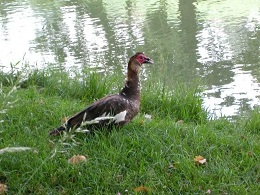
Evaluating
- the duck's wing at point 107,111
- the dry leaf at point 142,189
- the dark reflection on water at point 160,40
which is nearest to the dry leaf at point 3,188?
the duck's wing at point 107,111

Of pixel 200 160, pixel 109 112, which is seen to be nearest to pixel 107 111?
pixel 109 112

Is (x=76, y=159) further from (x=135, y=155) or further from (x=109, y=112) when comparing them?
(x=109, y=112)

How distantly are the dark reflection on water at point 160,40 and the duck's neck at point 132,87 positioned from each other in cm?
197

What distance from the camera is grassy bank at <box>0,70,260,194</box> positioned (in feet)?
12.2

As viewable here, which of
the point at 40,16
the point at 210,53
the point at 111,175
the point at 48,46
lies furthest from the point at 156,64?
the point at 40,16

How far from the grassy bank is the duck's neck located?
0.32 metres

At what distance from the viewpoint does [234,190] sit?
3.70 metres

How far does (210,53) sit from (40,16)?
955 cm

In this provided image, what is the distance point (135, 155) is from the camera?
4180 mm

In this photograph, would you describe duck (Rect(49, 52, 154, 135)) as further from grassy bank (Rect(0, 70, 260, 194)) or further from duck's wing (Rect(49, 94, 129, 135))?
grassy bank (Rect(0, 70, 260, 194))

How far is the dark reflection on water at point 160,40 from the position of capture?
8.61m

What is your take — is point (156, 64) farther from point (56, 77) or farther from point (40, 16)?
point (40, 16)

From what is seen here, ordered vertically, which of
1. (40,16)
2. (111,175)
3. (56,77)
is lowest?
(40,16)

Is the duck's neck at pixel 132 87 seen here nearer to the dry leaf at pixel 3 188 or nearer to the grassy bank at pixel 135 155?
the grassy bank at pixel 135 155
